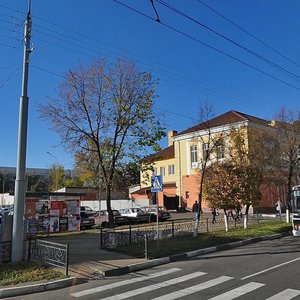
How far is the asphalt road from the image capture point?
28.0ft

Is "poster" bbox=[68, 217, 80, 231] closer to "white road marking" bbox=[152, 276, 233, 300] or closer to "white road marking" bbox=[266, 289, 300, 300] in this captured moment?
"white road marking" bbox=[152, 276, 233, 300]

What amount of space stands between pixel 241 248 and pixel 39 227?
1381 cm

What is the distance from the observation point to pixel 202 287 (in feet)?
30.3

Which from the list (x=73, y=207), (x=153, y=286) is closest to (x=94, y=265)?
(x=153, y=286)

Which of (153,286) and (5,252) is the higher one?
(5,252)

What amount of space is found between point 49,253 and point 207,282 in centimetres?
530

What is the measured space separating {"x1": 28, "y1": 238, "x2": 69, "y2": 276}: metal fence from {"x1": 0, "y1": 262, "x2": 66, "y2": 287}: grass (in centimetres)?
47

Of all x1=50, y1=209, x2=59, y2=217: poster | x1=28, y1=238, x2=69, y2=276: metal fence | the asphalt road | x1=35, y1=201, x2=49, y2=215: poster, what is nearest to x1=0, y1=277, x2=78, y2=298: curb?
the asphalt road

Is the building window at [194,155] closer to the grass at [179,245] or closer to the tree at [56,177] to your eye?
the grass at [179,245]

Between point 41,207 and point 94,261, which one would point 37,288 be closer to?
point 94,261

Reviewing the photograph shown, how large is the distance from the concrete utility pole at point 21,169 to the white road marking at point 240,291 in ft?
22.6

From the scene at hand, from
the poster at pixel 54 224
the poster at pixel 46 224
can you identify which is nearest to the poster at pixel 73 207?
the poster at pixel 54 224

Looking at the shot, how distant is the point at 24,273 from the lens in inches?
418

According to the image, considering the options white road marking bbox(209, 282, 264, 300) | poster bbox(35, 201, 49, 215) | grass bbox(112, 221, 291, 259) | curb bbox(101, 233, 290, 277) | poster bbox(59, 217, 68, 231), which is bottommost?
white road marking bbox(209, 282, 264, 300)
